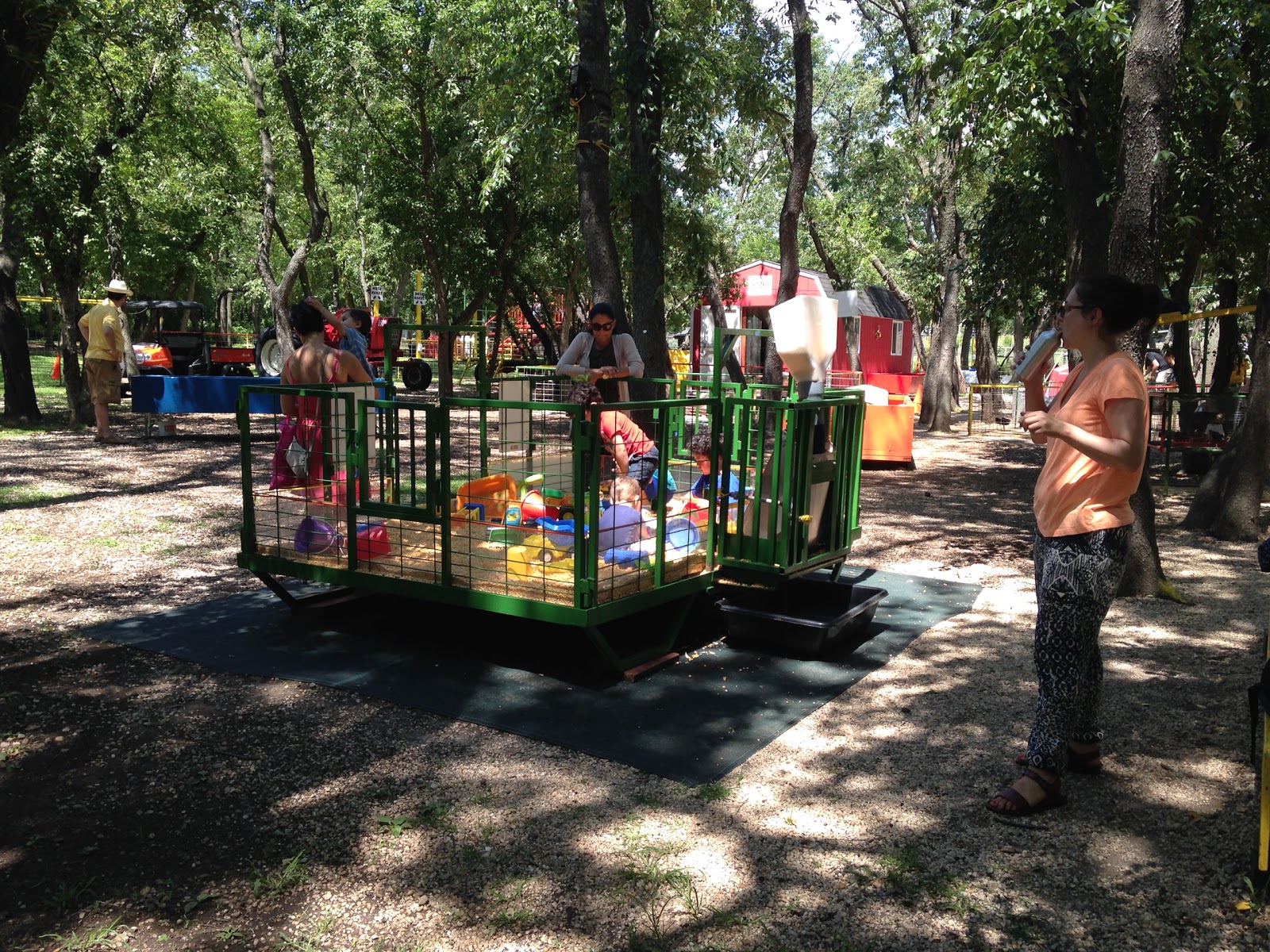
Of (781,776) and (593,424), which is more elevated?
(593,424)

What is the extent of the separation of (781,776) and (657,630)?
1.89 m

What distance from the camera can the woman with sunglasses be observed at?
23.2 feet

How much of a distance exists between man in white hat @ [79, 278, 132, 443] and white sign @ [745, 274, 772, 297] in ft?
77.2

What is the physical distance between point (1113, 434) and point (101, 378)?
13.8 metres

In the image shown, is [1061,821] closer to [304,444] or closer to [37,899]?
[37,899]

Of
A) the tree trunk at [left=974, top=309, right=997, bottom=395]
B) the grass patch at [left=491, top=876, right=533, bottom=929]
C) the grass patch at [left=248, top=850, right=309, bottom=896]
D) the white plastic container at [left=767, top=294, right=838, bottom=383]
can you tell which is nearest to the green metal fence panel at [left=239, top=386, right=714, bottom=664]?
the white plastic container at [left=767, top=294, right=838, bottom=383]

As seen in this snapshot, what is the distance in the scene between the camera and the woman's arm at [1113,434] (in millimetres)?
3324

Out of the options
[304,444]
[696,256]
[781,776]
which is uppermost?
[696,256]

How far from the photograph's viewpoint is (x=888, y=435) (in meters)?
14.3

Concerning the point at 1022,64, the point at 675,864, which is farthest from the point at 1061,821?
the point at 1022,64

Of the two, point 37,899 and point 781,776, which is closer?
point 37,899

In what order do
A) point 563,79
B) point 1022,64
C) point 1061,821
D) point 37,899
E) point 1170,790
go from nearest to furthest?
point 37,899 → point 1061,821 → point 1170,790 → point 1022,64 → point 563,79

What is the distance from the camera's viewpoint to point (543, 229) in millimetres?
26281

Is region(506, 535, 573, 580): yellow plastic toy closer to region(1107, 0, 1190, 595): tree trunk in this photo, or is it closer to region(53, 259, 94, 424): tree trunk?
region(1107, 0, 1190, 595): tree trunk
